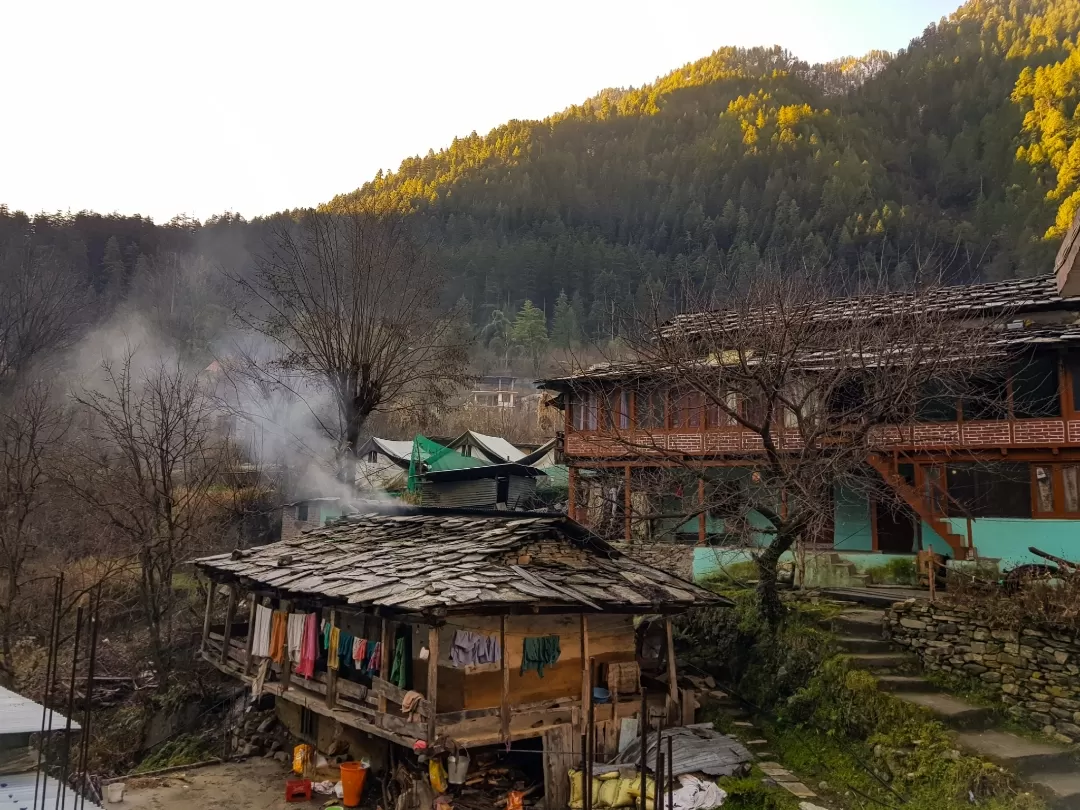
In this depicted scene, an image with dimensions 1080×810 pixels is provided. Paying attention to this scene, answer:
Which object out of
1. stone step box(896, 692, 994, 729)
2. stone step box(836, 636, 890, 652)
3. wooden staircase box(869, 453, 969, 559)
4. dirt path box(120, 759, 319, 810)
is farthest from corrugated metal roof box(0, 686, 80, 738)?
wooden staircase box(869, 453, 969, 559)

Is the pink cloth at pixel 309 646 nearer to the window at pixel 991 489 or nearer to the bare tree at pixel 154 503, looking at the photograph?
the bare tree at pixel 154 503

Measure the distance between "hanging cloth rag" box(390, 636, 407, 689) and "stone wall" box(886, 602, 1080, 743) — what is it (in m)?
8.53

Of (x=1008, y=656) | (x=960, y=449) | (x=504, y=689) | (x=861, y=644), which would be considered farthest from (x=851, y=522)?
(x=504, y=689)

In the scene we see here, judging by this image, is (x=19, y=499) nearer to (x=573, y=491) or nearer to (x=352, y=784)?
(x=573, y=491)

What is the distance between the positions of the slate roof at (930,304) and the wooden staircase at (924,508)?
3.35 m

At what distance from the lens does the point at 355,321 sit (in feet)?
73.6

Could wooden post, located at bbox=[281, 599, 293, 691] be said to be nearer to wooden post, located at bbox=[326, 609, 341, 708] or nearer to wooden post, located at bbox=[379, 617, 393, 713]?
wooden post, located at bbox=[326, 609, 341, 708]

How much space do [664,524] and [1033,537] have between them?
31.9 feet

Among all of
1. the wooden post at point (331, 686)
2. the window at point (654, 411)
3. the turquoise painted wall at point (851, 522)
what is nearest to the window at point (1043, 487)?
the turquoise painted wall at point (851, 522)

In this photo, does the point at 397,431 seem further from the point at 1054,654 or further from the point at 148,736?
the point at 1054,654

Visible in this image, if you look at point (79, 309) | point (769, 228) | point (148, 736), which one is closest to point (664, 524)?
point (148, 736)

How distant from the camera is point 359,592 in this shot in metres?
11.0

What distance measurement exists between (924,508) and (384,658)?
12.2 meters

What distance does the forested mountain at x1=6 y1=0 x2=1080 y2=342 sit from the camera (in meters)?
57.4
